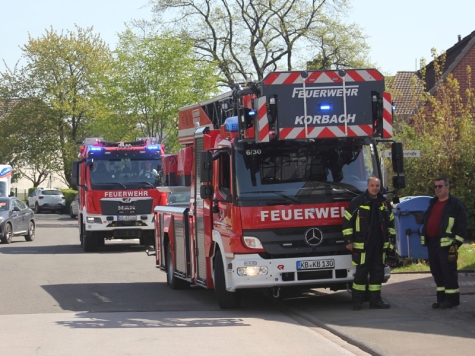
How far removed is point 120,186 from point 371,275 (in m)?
14.4

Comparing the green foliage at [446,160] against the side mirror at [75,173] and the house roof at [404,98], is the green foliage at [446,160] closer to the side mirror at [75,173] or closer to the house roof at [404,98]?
the house roof at [404,98]

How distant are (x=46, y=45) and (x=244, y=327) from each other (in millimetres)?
59372

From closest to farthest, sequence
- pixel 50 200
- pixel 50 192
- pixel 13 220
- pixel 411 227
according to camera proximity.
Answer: pixel 411 227 < pixel 13 220 < pixel 50 200 < pixel 50 192

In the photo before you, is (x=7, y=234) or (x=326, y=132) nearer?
(x=326, y=132)

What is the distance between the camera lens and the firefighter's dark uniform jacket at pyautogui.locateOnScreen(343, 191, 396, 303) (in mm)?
11102

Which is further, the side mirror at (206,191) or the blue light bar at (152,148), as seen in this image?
the blue light bar at (152,148)

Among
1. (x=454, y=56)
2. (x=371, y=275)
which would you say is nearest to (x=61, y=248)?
(x=371, y=275)

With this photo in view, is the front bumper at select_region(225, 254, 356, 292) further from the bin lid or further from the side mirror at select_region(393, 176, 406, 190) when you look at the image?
the bin lid

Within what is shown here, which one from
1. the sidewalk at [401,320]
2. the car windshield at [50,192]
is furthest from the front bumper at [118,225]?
the car windshield at [50,192]

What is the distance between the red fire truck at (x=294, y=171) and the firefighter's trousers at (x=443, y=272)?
0.93 m

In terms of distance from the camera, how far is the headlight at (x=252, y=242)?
11.1 m

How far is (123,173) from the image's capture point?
81.8 ft

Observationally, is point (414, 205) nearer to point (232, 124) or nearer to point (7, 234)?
point (232, 124)

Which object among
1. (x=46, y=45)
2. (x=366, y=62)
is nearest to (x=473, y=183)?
(x=366, y=62)
